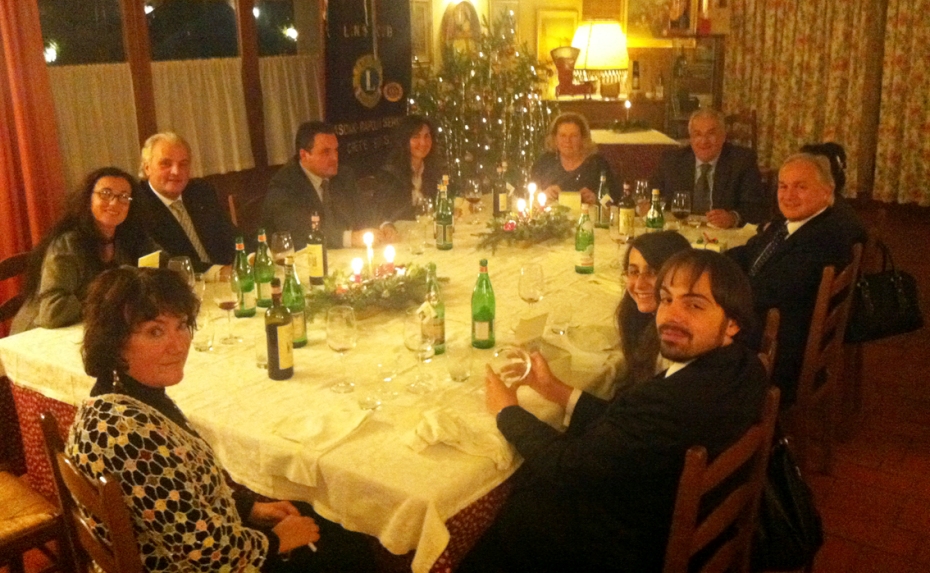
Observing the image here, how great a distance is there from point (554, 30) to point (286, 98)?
114 inches

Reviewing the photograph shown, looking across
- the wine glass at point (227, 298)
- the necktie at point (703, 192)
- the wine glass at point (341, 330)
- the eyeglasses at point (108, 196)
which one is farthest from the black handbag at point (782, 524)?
the necktie at point (703, 192)

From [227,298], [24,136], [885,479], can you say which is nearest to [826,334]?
[885,479]

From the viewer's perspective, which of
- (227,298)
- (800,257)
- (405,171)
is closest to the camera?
(227,298)

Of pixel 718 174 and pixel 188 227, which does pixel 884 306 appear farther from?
pixel 188 227

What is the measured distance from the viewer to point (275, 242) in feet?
9.70

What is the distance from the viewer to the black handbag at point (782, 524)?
6.10 ft

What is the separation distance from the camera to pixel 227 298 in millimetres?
2666

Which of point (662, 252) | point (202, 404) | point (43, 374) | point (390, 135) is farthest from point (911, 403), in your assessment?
point (390, 135)

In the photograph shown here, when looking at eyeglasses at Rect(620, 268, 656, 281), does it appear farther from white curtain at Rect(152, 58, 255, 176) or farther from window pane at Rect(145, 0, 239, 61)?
window pane at Rect(145, 0, 239, 61)

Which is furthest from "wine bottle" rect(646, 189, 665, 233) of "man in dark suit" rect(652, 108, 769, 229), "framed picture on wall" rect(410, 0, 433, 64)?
"framed picture on wall" rect(410, 0, 433, 64)

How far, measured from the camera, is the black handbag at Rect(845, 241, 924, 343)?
3004 mm

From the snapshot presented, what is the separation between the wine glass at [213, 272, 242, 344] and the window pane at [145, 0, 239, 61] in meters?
2.23

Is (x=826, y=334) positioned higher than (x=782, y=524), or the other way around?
(x=826, y=334)

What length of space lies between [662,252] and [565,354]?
1.21 ft
